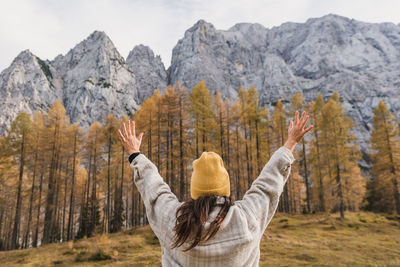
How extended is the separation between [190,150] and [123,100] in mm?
81014

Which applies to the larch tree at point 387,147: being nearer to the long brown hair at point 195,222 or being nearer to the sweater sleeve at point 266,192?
the sweater sleeve at point 266,192

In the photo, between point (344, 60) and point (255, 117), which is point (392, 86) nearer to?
point (344, 60)

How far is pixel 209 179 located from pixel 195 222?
272 mm

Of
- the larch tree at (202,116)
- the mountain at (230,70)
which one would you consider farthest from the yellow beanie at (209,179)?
the mountain at (230,70)

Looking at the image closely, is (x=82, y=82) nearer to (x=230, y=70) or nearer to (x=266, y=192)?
(x=230, y=70)

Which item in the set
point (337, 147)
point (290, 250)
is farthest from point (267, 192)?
point (337, 147)

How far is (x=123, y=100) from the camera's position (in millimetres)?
96125

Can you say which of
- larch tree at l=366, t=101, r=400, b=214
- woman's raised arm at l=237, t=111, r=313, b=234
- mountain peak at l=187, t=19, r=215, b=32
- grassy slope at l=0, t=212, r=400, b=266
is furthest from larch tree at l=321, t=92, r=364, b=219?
mountain peak at l=187, t=19, r=215, b=32

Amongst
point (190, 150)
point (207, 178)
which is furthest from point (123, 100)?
point (207, 178)

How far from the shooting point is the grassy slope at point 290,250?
996cm

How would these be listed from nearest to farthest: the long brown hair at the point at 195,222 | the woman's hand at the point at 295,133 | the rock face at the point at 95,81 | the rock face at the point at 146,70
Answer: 1. the long brown hair at the point at 195,222
2. the woman's hand at the point at 295,133
3. the rock face at the point at 95,81
4. the rock face at the point at 146,70

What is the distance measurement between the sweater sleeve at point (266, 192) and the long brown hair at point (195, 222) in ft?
0.45

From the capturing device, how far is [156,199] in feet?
4.59

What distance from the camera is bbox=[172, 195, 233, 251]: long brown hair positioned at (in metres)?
1.20
